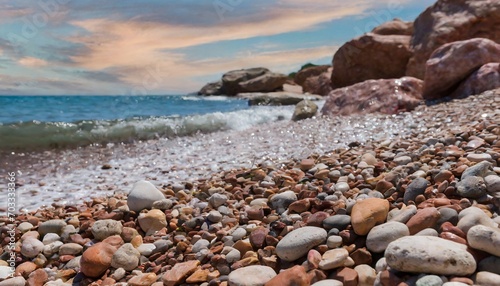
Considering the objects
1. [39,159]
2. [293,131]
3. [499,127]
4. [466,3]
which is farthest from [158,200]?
[466,3]

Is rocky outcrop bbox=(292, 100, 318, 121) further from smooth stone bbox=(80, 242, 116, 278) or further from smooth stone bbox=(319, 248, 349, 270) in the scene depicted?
smooth stone bbox=(319, 248, 349, 270)

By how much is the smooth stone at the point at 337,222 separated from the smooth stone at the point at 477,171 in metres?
0.78

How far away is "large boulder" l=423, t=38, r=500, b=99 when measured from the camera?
8.04m

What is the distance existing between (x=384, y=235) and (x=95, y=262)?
1.67 metres

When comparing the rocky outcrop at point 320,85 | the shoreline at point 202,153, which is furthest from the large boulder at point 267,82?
the shoreline at point 202,153

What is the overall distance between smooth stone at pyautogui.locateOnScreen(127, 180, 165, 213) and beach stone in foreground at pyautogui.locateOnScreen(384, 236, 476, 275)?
6.62ft

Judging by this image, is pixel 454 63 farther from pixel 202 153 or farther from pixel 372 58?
pixel 372 58

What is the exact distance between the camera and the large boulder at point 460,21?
14039 mm

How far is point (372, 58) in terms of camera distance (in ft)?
66.5

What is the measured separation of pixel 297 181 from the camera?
146 inches

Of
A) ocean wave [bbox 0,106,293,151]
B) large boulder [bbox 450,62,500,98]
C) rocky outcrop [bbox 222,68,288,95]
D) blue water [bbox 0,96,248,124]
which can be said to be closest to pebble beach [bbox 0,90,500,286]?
ocean wave [bbox 0,106,293,151]

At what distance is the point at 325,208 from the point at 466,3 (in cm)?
1414

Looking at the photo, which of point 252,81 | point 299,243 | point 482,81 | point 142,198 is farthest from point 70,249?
point 252,81

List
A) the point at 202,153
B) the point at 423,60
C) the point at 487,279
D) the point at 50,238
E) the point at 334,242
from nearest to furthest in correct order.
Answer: the point at 487,279 < the point at 334,242 < the point at 50,238 < the point at 202,153 < the point at 423,60
